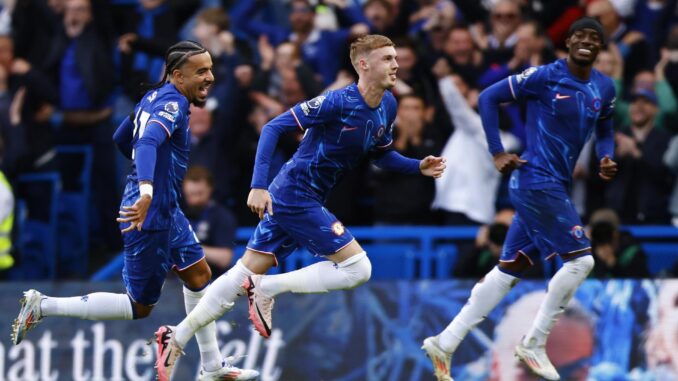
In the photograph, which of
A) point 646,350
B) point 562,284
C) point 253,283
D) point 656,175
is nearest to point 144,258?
point 253,283

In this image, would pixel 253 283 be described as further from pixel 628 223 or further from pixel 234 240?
pixel 628 223

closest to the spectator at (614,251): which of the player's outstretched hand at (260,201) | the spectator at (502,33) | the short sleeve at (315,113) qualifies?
the spectator at (502,33)

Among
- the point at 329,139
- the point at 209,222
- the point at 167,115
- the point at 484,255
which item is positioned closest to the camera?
the point at 167,115

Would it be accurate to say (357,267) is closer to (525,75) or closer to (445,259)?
(525,75)

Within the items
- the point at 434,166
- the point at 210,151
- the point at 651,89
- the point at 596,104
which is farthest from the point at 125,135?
the point at 651,89

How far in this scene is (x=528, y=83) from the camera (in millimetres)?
12547

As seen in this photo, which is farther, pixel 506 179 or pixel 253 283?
pixel 506 179

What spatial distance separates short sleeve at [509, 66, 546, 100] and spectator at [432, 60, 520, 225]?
2983 mm

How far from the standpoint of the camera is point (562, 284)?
1255 cm

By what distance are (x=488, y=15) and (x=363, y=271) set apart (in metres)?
5.73

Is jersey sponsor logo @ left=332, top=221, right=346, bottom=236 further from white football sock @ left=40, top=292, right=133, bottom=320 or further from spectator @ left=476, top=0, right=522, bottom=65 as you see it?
spectator @ left=476, top=0, right=522, bottom=65

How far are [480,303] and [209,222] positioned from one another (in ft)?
11.2

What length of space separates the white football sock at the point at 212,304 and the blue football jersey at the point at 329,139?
702 mm

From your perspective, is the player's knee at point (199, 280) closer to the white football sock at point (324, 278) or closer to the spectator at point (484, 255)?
the white football sock at point (324, 278)
